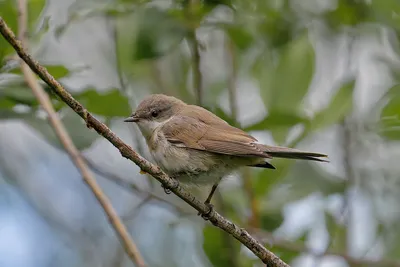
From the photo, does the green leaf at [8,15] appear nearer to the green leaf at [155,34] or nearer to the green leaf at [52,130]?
the green leaf at [52,130]

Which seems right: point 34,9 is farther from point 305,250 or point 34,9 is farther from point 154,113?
point 305,250

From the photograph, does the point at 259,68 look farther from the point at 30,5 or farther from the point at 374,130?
the point at 30,5

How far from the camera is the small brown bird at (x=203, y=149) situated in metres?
3.29

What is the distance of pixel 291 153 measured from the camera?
313 centimetres

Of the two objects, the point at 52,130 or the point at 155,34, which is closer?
the point at 52,130

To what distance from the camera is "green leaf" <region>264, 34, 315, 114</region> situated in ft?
13.5

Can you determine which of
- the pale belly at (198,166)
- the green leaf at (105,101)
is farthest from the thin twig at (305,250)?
the green leaf at (105,101)

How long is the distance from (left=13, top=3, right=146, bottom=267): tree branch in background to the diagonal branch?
1.30ft

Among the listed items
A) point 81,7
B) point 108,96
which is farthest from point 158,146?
point 81,7

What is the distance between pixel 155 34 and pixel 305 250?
1.55 metres

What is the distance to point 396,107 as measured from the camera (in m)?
3.63

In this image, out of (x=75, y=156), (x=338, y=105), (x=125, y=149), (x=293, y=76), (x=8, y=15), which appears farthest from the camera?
(x=293, y=76)

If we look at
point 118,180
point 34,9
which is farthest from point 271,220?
point 34,9

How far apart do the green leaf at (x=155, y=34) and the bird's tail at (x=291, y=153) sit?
80cm
